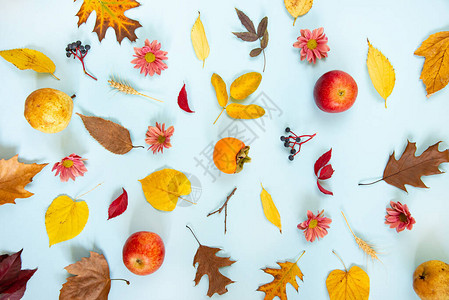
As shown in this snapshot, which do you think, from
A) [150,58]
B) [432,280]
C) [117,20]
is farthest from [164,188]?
[432,280]

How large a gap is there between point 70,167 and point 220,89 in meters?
0.55

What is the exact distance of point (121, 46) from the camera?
1.03m

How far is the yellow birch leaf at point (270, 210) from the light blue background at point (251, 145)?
2 cm

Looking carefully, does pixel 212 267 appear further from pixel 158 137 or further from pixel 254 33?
pixel 254 33

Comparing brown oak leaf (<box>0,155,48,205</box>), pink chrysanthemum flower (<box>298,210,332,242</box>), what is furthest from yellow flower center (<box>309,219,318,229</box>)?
brown oak leaf (<box>0,155,48,205</box>)

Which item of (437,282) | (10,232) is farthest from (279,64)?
(10,232)

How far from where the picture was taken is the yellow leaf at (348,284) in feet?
3.22

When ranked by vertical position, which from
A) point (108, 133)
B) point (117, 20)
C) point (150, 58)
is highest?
point (117, 20)

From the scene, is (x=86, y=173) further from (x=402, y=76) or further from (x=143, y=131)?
(x=402, y=76)

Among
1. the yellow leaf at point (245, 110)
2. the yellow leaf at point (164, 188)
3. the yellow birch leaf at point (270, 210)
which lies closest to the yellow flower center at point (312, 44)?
the yellow leaf at point (245, 110)

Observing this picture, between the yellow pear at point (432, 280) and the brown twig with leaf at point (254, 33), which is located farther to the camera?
the brown twig with leaf at point (254, 33)

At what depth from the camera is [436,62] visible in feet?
3.28

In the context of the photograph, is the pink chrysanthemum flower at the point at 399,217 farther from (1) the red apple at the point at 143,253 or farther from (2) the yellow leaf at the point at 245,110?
(1) the red apple at the point at 143,253

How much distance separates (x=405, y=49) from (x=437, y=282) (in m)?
0.74
